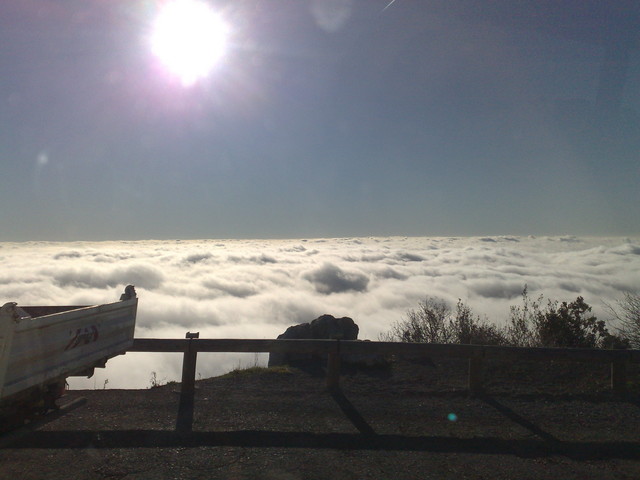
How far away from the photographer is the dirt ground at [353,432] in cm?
445

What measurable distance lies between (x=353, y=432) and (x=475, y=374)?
267 cm

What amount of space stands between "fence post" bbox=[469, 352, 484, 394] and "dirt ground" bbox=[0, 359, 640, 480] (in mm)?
123

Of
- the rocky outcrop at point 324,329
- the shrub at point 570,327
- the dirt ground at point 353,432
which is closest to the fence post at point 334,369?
the dirt ground at point 353,432

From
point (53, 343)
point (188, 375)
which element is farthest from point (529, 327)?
point (53, 343)

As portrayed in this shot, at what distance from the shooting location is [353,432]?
18.0 feet

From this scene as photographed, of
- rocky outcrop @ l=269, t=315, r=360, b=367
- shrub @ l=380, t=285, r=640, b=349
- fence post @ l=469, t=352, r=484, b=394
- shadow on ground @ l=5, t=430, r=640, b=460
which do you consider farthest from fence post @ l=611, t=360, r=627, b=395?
rocky outcrop @ l=269, t=315, r=360, b=367

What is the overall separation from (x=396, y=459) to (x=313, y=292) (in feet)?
352

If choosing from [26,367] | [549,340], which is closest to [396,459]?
[26,367]

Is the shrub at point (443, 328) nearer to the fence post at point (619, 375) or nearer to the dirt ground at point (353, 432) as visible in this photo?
the dirt ground at point (353, 432)

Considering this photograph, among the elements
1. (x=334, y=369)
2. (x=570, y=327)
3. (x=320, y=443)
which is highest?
(x=570, y=327)

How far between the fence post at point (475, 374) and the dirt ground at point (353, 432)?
123mm

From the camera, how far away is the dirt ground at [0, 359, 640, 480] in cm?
445

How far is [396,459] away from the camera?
4730 millimetres

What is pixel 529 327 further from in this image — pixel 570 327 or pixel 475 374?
pixel 475 374
